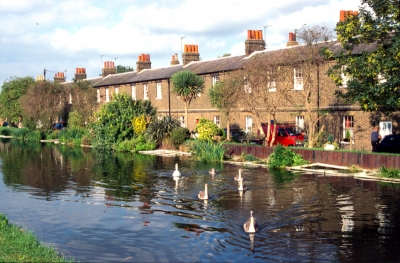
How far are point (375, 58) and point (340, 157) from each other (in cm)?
550

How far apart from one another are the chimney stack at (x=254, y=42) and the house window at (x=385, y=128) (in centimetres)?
1506

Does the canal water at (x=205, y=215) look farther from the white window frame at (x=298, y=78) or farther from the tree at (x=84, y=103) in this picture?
the tree at (x=84, y=103)

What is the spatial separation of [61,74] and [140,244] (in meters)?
72.5

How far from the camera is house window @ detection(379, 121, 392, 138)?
27.9 m

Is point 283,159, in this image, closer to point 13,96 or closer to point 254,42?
point 254,42

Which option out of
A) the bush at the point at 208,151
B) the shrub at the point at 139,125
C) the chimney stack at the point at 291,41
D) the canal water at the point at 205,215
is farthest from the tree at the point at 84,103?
the canal water at the point at 205,215

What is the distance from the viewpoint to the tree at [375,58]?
20.4 m

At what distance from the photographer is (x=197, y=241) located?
480 inches

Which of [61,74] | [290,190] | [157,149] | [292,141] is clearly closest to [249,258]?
[290,190]

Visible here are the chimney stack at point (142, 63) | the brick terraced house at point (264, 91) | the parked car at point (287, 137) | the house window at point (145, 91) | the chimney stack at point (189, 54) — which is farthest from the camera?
the chimney stack at point (142, 63)

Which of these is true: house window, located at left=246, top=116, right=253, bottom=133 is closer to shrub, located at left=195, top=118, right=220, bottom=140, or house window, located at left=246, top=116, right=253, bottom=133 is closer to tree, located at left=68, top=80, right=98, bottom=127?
shrub, located at left=195, top=118, right=220, bottom=140

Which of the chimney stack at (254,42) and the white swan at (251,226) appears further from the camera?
the chimney stack at (254,42)

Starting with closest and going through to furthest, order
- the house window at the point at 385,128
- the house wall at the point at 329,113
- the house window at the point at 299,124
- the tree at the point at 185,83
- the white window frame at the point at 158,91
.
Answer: the house window at the point at 385,128 < the house wall at the point at 329,113 < the house window at the point at 299,124 < the tree at the point at 185,83 < the white window frame at the point at 158,91

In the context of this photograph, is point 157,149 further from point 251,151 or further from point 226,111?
point 251,151
